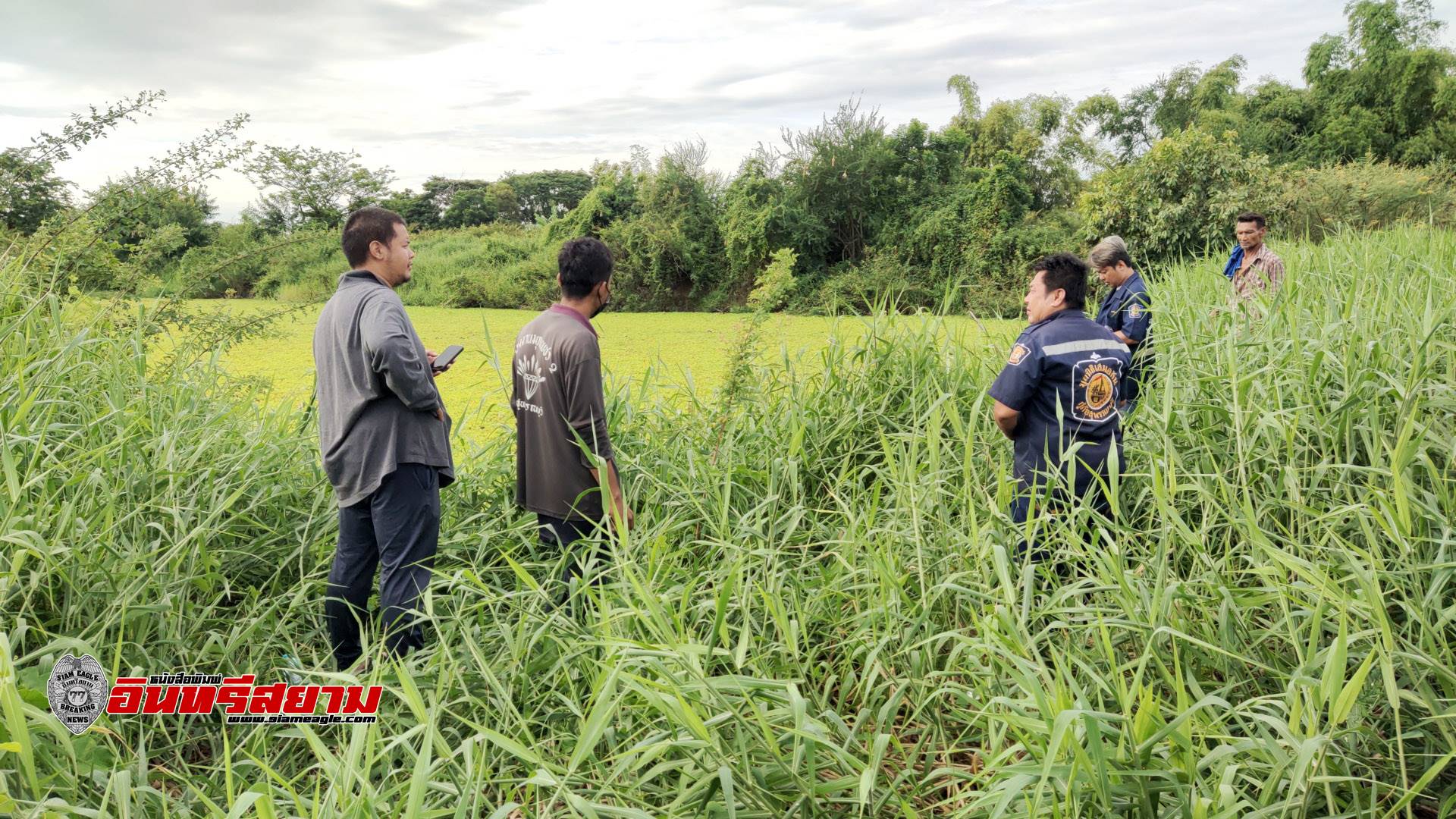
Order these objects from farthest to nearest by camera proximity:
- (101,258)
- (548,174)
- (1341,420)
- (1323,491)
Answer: (548,174) → (101,258) → (1341,420) → (1323,491)

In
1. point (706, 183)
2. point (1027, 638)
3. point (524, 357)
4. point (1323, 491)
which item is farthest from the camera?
point (706, 183)

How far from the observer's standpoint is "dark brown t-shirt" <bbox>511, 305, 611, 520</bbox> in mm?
2473

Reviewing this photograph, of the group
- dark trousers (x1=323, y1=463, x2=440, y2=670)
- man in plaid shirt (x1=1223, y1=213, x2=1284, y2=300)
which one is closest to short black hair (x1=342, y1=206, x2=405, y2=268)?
dark trousers (x1=323, y1=463, x2=440, y2=670)

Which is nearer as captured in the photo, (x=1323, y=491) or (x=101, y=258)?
(x=1323, y=491)

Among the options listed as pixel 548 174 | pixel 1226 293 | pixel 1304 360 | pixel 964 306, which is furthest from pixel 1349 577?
pixel 548 174

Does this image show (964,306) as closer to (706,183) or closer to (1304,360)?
(1304,360)

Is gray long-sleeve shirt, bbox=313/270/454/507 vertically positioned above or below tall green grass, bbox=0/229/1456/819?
above

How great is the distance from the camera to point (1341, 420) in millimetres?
2162

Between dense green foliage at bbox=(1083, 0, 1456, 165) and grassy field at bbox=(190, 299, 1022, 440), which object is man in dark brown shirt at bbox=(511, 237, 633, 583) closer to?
grassy field at bbox=(190, 299, 1022, 440)

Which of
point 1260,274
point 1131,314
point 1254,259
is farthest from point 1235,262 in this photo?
point 1131,314

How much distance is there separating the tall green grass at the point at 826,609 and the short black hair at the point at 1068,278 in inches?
18.6

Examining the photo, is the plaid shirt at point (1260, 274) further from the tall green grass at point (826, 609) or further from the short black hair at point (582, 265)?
the short black hair at point (582, 265)

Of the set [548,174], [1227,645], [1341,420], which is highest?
[548,174]

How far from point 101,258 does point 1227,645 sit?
4.74 meters
